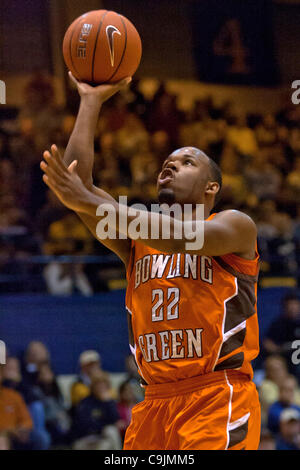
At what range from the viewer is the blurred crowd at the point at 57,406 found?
644 cm

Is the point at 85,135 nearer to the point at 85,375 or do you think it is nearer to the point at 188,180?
the point at 188,180

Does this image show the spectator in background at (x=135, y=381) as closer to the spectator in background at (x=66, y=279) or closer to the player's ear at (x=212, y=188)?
the spectator in background at (x=66, y=279)

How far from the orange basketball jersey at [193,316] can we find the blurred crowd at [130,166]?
13.3 feet

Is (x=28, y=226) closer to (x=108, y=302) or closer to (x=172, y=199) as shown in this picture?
(x=108, y=302)

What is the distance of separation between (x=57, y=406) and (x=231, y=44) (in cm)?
783

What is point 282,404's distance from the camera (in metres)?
6.95

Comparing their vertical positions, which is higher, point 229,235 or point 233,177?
point 229,235
